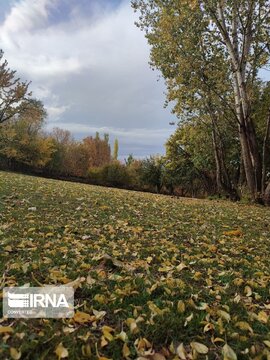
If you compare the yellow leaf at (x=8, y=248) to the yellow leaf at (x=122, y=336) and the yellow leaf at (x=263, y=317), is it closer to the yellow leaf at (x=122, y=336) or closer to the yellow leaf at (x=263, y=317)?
the yellow leaf at (x=122, y=336)

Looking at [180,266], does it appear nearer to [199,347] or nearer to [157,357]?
[199,347]

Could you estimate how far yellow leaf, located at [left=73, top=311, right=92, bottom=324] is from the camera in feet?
8.90

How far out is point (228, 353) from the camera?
2514mm

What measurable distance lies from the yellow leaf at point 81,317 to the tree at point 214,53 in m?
11.7

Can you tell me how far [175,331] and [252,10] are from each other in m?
13.0

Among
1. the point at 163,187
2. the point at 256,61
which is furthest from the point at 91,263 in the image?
the point at 163,187

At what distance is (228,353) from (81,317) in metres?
1.20

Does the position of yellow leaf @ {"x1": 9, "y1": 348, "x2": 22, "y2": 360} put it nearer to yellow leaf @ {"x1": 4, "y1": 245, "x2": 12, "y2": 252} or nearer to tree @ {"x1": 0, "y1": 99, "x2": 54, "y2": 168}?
yellow leaf @ {"x1": 4, "y1": 245, "x2": 12, "y2": 252}

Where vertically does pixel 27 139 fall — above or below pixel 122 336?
above

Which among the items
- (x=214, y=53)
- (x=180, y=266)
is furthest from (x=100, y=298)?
(x=214, y=53)

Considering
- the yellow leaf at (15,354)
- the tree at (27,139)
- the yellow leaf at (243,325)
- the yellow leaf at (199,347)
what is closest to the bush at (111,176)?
the tree at (27,139)

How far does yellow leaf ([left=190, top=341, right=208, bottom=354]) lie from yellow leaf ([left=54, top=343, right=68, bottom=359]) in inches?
38.3

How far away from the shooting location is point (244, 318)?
123 inches

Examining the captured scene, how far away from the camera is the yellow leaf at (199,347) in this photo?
251 centimetres
